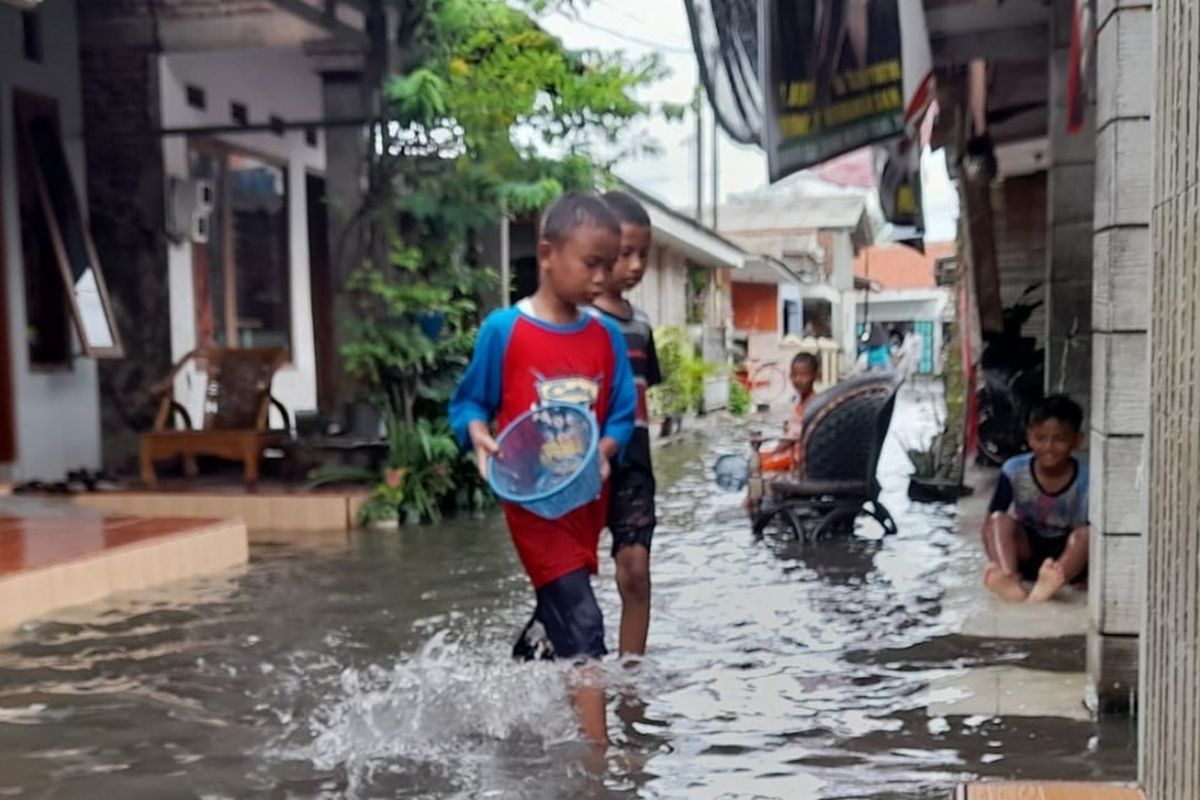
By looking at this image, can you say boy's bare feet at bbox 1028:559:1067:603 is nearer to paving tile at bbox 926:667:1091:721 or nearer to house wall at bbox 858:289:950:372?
paving tile at bbox 926:667:1091:721

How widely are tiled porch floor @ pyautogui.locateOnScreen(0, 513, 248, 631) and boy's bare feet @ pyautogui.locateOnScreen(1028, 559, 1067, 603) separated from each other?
14.4 feet

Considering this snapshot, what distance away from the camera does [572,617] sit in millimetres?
3926

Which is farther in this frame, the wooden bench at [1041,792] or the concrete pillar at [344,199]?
the concrete pillar at [344,199]

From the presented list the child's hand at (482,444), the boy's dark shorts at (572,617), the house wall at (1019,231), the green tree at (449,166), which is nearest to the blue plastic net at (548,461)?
the child's hand at (482,444)

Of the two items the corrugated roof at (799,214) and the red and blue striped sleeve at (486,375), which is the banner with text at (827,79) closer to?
the red and blue striped sleeve at (486,375)

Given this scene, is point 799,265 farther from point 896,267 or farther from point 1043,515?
point 1043,515

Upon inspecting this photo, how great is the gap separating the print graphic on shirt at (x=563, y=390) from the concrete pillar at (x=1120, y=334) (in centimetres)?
157

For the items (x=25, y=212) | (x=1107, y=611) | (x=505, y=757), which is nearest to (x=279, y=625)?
(x=505, y=757)

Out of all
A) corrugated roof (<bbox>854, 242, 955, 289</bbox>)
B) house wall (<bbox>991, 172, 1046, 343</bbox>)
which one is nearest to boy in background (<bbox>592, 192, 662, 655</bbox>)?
house wall (<bbox>991, 172, 1046, 343</bbox>)

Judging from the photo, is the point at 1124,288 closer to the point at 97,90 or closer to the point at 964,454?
the point at 964,454

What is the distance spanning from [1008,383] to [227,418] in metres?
6.12

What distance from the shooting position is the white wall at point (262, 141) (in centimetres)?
1104

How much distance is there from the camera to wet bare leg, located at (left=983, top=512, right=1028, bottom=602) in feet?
18.7

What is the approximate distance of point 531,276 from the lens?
1577cm
